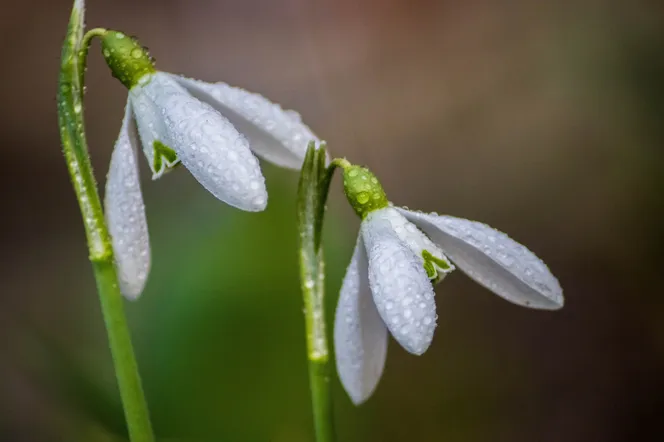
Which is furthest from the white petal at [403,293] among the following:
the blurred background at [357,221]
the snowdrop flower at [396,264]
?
the blurred background at [357,221]

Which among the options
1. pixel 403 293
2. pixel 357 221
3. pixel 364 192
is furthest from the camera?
pixel 357 221

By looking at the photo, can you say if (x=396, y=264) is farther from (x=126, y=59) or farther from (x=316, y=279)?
(x=126, y=59)

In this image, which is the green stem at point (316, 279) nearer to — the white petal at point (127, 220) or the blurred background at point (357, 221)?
the white petal at point (127, 220)

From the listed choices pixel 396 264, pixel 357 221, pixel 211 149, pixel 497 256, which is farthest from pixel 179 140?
pixel 357 221

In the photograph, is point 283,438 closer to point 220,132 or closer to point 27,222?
point 220,132

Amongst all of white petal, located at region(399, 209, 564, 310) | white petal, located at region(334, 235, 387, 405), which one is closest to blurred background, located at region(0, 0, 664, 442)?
white petal, located at region(334, 235, 387, 405)

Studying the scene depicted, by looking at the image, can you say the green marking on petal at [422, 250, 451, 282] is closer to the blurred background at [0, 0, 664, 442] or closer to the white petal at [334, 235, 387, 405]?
the white petal at [334, 235, 387, 405]

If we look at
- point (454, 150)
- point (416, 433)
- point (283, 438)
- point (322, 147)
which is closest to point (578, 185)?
point (454, 150)
